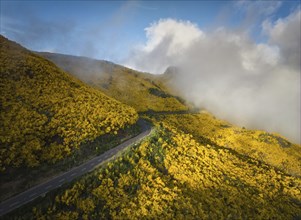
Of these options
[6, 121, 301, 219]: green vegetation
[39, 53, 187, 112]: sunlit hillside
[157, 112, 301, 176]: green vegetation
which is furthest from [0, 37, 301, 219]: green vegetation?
[39, 53, 187, 112]: sunlit hillside

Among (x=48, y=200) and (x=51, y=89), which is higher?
(x=51, y=89)

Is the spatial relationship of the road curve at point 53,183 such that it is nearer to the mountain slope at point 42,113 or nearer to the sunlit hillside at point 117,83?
the mountain slope at point 42,113

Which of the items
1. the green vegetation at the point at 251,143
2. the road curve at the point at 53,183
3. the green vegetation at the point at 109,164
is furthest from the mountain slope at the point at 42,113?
the green vegetation at the point at 251,143

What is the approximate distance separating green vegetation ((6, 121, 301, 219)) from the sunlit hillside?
4662cm

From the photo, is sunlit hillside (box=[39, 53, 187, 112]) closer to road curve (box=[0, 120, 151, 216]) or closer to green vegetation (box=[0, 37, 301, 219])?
green vegetation (box=[0, 37, 301, 219])

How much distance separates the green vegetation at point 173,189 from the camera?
3391cm

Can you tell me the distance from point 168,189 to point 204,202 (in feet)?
17.3

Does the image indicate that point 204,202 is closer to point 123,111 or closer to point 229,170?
point 229,170

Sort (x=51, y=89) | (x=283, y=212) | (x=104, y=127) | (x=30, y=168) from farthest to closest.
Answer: (x=51, y=89)
(x=104, y=127)
(x=283, y=212)
(x=30, y=168)

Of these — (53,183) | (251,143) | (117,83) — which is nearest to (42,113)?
(53,183)

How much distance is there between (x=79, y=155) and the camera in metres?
44.5

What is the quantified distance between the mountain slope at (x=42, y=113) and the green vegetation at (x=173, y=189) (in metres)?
8.66

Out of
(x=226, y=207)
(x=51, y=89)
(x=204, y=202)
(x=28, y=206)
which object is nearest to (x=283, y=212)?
(x=226, y=207)

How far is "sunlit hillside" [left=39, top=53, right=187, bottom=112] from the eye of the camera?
103 metres
